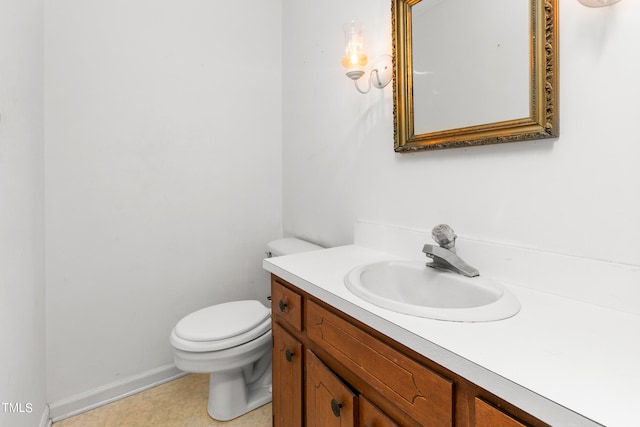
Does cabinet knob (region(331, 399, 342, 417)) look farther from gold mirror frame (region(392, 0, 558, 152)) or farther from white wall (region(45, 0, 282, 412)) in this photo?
white wall (region(45, 0, 282, 412))

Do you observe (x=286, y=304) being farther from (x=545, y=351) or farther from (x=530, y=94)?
(x=530, y=94)

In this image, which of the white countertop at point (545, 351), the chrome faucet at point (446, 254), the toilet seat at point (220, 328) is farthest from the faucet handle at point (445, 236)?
the toilet seat at point (220, 328)

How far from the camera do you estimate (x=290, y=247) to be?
1.69 metres

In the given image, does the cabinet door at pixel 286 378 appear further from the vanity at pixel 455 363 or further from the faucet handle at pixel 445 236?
A: the faucet handle at pixel 445 236

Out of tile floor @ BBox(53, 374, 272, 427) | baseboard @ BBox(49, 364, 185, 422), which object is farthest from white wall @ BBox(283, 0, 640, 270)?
baseboard @ BBox(49, 364, 185, 422)

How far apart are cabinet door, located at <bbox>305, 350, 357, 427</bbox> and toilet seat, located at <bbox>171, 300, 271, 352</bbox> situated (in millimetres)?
529

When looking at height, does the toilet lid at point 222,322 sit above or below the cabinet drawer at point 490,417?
below

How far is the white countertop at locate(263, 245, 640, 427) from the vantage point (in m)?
0.40

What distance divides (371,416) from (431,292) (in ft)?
1.33

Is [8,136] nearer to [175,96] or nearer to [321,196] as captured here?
[175,96]

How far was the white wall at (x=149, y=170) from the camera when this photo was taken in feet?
4.66

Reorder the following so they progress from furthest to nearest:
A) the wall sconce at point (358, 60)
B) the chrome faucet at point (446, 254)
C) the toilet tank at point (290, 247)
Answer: the toilet tank at point (290, 247) < the wall sconce at point (358, 60) < the chrome faucet at point (446, 254)

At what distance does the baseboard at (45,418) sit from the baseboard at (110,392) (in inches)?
0.7

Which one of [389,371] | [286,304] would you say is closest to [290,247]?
[286,304]
